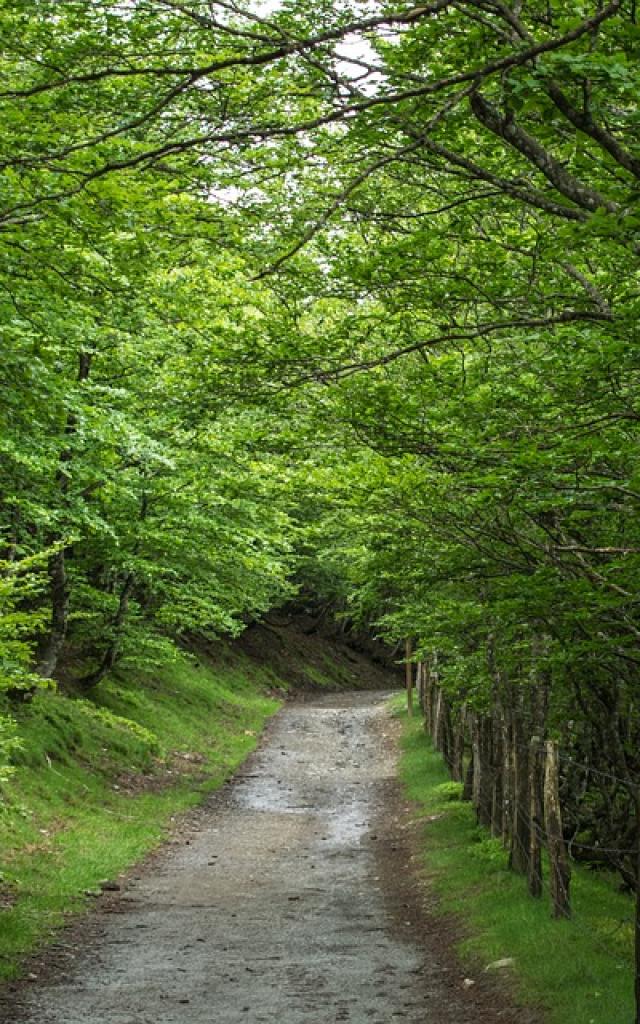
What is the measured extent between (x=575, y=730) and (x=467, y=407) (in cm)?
778

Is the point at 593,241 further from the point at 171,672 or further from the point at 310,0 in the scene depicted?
the point at 171,672

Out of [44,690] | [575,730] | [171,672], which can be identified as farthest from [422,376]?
[171,672]

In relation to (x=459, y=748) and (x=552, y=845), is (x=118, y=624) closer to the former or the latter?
(x=459, y=748)

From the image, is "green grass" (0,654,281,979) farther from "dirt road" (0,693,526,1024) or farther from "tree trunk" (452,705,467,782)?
"tree trunk" (452,705,467,782)

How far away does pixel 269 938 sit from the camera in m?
11.4

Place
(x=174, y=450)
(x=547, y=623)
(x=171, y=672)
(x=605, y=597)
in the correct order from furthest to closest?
(x=171, y=672)
(x=174, y=450)
(x=547, y=623)
(x=605, y=597)

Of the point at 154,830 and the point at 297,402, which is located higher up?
the point at 297,402

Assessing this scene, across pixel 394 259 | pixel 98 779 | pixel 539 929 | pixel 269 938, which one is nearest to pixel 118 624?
pixel 98 779

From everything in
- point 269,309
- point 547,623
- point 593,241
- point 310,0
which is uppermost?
point 310,0

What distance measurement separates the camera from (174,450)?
52.6ft

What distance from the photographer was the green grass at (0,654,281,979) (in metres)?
12.4

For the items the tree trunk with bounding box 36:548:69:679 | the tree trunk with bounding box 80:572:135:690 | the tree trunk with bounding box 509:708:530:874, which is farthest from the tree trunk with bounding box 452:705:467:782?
the tree trunk with bounding box 36:548:69:679

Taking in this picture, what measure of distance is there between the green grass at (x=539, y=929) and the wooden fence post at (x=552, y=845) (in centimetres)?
19

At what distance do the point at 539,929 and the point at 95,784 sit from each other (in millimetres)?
10537
